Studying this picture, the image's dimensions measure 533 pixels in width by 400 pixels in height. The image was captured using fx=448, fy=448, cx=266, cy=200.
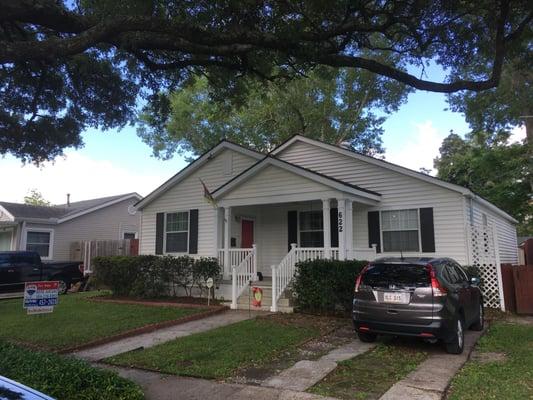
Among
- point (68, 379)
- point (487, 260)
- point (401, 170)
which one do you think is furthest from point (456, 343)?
point (401, 170)

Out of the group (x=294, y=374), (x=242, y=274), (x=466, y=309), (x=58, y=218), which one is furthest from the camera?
(x=58, y=218)

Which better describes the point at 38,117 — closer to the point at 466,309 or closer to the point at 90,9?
the point at 90,9

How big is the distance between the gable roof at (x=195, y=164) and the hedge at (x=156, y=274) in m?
3.38

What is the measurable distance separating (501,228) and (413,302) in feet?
44.4

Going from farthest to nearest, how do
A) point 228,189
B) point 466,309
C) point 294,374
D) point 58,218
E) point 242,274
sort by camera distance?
point 58,218, point 228,189, point 242,274, point 466,309, point 294,374

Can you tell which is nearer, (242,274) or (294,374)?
(294,374)

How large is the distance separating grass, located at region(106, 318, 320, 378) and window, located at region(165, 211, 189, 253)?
25.6ft

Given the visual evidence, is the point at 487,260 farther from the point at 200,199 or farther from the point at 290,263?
the point at 200,199

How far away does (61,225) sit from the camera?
82.4 feet

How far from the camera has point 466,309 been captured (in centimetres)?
827

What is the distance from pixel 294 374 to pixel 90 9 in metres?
8.46

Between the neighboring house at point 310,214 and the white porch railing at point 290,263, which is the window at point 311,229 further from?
the white porch railing at point 290,263

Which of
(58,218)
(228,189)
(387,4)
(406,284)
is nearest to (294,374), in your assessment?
(406,284)

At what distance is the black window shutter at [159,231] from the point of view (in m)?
17.9
